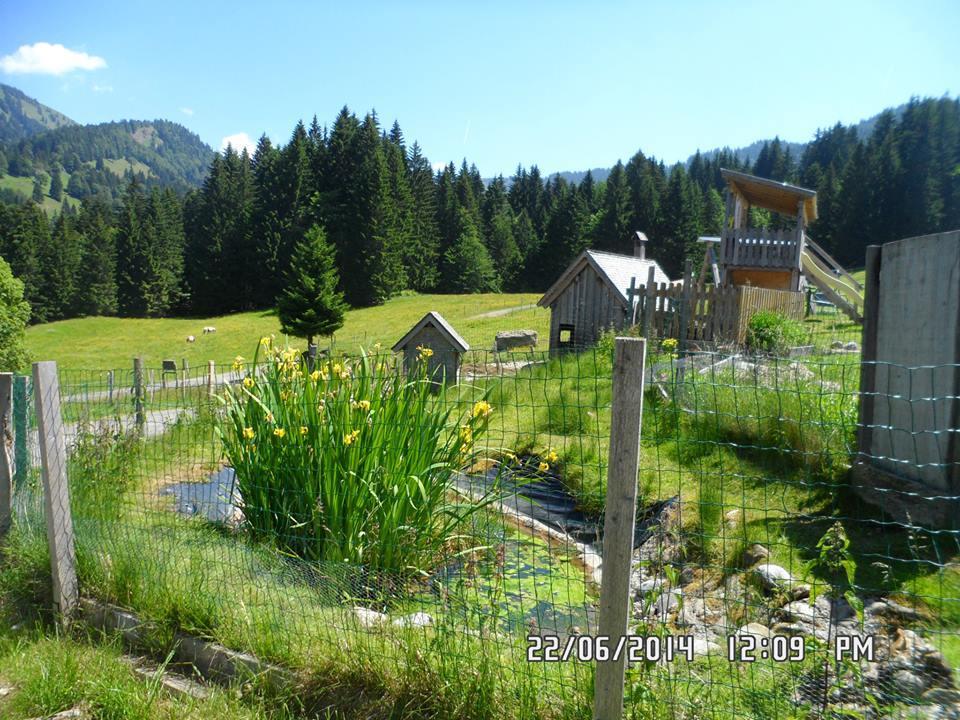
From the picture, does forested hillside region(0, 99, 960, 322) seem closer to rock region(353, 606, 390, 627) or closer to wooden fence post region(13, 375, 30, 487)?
wooden fence post region(13, 375, 30, 487)

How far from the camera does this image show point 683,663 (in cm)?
302

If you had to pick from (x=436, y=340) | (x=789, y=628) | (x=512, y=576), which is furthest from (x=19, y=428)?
(x=436, y=340)

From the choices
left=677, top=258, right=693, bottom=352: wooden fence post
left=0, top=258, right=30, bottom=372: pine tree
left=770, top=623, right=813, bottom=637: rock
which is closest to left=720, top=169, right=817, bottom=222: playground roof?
left=677, top=258, right=693, bottom=352: wooden fence post

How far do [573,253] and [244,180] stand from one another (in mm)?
36574

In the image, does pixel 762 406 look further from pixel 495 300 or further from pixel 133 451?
pixel 495 300

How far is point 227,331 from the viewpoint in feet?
164

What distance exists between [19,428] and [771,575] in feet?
16.5

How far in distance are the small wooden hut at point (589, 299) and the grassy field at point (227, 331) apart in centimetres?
1266

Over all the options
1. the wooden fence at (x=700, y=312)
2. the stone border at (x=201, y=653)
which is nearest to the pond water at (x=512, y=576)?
the stone border at (x=201, y=653)

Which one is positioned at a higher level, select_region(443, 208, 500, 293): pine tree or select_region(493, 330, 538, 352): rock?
select_region(443, 208, 500, 293): pine tree

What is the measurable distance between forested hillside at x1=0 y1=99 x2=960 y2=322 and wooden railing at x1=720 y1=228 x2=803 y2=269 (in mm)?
44831

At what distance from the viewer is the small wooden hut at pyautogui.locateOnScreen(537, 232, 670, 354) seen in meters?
16.9

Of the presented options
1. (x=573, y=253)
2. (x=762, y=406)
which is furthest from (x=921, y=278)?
(x=573, y=253)

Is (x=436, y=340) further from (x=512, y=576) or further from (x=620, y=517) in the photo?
(x=620, y=517)
